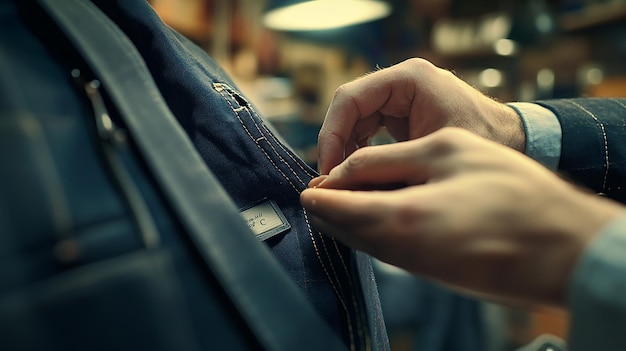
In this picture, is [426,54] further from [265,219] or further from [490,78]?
[265,219]

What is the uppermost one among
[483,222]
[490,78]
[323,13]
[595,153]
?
[323,13]

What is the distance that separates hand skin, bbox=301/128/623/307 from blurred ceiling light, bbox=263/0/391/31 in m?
1.63

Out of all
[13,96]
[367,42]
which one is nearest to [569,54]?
[367,42]

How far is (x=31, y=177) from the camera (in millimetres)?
281

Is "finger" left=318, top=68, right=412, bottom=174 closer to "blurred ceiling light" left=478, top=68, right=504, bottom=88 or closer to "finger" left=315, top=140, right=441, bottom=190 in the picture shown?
"finger" left=315, top=140, right=441, bottom=190

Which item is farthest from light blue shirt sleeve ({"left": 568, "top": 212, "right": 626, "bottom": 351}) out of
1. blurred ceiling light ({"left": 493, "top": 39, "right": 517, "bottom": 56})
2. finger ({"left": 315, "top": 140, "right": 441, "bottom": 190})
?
blurred ceiling light ({"left": 493, "top": 39, "right": 517, "bottom": 56})

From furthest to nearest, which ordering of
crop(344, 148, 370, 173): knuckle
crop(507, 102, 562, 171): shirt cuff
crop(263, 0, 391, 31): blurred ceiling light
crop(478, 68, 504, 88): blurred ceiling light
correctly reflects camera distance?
crop(478, 68, 504, 88): blurred ceiling light → crop(263, 0, 391, 31): blurred ceiling light → crop(507, 102, 562, 171): shirt cuff → crop(344, 148, 370, 173): knuckle

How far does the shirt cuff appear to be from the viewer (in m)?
0.68

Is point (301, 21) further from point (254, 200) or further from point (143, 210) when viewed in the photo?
point (143, 210)

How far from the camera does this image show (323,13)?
2.09 meters

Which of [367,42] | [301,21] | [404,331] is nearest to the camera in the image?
[404,331]

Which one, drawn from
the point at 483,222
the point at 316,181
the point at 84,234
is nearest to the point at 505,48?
the point at 316,181

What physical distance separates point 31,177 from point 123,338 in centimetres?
11

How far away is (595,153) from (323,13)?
5.20 feet
